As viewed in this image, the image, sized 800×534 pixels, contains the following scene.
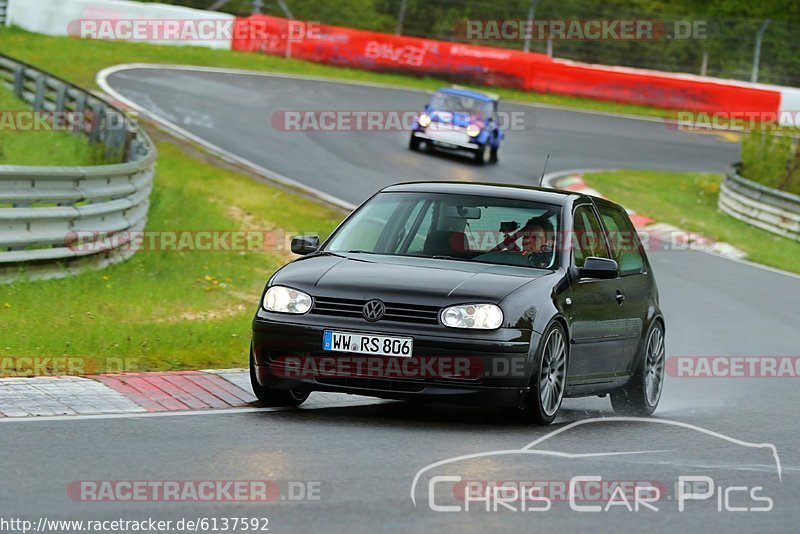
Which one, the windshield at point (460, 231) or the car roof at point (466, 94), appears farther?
the car roof at point (466, 94)

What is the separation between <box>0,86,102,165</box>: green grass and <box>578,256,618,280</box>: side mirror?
499 inches

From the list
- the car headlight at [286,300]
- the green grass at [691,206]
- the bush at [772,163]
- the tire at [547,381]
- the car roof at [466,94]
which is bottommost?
the green grass at [691,206]

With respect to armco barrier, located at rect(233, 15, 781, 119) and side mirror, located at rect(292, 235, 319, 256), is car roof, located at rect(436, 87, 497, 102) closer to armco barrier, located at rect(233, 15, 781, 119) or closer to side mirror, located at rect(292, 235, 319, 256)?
armco barrier, located at rect(233, 15, 781, 119)

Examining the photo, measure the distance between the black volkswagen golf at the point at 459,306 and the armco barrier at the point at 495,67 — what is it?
3171 centimetres

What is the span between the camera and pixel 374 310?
8414 mm

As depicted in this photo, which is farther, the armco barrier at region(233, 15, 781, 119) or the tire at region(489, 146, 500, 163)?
the armco barrier at region(233, 15, 781, 119)

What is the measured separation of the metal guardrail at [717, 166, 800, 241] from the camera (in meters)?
26.4

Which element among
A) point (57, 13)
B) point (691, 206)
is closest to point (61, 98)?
point (691, 206)

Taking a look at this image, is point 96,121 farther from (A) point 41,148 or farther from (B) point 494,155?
(B) point 494,155

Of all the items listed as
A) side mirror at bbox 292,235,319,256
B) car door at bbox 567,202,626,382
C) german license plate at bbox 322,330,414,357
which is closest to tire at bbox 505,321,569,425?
car door at bbox 567,202,626,382

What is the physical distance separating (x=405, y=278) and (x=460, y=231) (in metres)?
0.99

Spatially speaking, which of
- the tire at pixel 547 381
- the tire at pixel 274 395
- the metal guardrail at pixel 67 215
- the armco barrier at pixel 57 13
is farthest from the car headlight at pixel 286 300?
the armco barrier at pixel 57 13

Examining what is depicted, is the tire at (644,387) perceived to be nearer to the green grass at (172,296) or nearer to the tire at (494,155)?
the green grass at (172,296)

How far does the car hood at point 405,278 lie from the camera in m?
8.45
